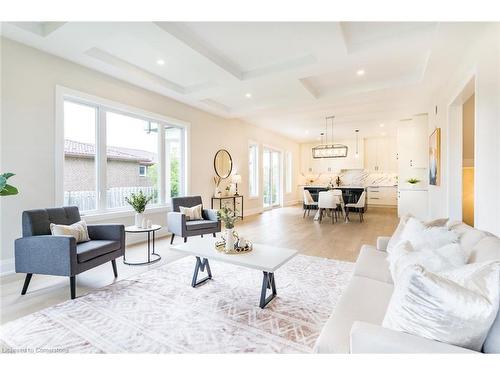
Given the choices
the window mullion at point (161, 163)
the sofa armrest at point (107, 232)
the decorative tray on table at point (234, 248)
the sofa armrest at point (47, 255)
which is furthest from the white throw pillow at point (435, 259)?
the window mullion at point (161, 163)

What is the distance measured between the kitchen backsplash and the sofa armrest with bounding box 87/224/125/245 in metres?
9.61

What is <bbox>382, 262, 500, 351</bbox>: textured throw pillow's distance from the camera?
913 millimetres

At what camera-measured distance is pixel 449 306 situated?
0.92 meters

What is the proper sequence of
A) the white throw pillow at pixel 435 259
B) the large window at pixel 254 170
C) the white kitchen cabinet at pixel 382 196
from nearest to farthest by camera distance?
the white throw pillow at pixel 435 259 → the large window at pixel 254 170 → the white kitchen cabinet at pixel 382 196

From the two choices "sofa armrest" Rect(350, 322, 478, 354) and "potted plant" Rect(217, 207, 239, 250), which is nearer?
"sofa armrest" Rect(350, 322, 478, 354)

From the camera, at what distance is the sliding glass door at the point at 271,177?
9.06 metres

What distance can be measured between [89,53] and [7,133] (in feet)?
4.59

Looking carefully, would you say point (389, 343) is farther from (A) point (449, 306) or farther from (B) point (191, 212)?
(B) point (191, 212)

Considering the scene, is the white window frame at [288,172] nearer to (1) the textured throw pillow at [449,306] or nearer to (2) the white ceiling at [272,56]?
(2) the white ceiling at [272,56]

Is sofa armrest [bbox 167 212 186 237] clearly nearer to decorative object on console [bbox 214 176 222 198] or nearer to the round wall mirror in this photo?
decorative object on console [bbox 214 176 222 198]

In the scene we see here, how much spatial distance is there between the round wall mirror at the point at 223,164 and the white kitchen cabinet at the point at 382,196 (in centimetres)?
623

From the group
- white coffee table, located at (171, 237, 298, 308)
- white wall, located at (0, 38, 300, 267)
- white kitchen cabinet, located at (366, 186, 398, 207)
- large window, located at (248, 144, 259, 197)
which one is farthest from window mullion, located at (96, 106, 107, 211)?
white kitchen cabinet, located at (366, 186, 398, 207)
